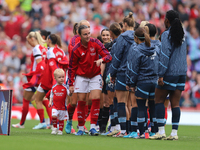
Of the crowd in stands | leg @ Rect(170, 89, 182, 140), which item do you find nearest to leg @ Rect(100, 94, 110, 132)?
leg @ Rect(170, 89, 182, 140)

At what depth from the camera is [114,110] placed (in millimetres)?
8438

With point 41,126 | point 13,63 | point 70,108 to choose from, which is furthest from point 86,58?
point 13,63

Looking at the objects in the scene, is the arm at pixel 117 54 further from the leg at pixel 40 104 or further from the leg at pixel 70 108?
the leg at pixel 40 104

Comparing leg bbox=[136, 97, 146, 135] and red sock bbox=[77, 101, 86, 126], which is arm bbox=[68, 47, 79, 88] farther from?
leg bbox=[136, 97, 146, 135]

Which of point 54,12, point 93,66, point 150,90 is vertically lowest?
point 150,90

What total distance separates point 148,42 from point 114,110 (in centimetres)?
204

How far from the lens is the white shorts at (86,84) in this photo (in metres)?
7.82

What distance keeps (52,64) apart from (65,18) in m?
11.6

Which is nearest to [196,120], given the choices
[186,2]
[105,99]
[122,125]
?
[105,99]

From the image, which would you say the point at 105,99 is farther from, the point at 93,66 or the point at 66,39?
the point at 66,39

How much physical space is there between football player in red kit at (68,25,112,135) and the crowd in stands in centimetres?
1050

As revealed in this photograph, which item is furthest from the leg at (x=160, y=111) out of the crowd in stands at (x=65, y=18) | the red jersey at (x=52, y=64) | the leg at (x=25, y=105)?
the crowd in stands at (x=65, y=18)

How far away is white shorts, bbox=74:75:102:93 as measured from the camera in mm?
7816

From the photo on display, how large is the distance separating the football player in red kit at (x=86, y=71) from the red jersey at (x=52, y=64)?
1.70 m
